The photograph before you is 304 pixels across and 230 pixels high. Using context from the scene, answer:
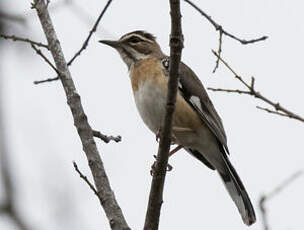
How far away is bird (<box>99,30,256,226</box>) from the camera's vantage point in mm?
7535

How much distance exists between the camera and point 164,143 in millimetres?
5703

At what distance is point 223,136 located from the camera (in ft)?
25.7

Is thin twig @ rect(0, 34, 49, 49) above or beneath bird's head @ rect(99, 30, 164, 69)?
above

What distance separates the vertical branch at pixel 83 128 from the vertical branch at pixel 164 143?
1.11 feet

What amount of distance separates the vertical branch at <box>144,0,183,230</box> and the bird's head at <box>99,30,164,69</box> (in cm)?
299

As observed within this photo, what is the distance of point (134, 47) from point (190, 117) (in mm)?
1641

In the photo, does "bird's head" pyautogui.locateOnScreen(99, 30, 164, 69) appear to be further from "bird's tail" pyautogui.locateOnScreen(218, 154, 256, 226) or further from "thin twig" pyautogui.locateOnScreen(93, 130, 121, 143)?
"thin twig" pyautogui.locateOnScreen(93, 130, 121, 143)

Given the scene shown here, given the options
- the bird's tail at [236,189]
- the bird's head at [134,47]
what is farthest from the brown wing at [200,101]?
the bird's head at [134,47]

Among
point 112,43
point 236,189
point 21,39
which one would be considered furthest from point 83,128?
point 112,43

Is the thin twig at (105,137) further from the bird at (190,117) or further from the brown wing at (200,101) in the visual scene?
the brown wing at (200,101)

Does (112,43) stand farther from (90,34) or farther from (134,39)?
(90,34)

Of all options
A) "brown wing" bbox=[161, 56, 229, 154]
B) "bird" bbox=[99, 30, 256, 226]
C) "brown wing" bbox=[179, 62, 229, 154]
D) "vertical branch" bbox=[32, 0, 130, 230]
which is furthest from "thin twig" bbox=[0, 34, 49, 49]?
"brown wing" bbox=[179, 62, 229, 154]

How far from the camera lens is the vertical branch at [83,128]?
5.51 m

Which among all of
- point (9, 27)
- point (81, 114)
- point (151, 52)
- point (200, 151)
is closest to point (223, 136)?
point (200, 151)
